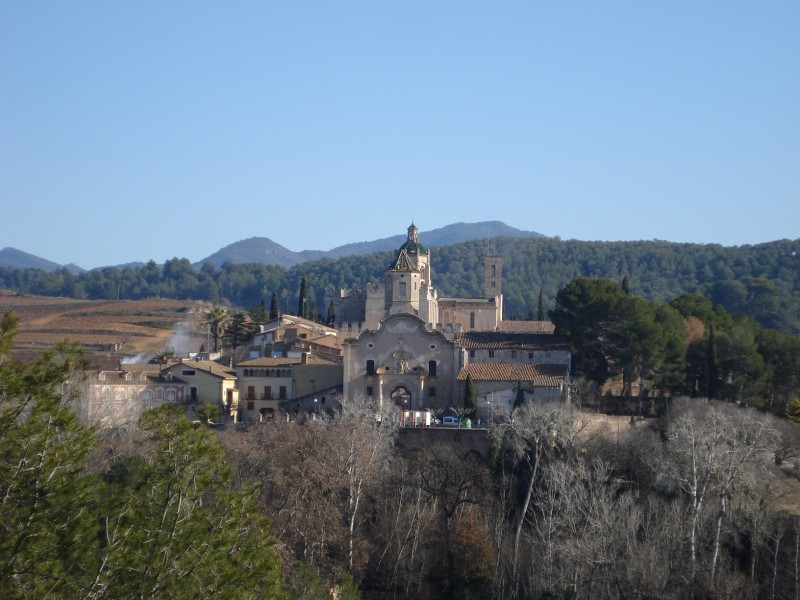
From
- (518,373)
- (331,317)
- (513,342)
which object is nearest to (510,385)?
(518,373)

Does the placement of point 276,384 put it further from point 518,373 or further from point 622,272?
point 622,272

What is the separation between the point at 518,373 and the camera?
54375 mm

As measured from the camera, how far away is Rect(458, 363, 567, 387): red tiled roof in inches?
2100

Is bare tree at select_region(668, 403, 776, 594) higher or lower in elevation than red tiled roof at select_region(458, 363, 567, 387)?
lower

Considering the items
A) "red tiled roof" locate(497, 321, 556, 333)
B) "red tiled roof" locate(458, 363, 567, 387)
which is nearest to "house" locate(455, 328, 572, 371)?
"red tiled roof" locate(458, 363, 567, 387)

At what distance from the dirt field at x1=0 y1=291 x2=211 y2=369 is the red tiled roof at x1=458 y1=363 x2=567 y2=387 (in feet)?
76.6

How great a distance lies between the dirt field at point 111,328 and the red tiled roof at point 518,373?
919 inches

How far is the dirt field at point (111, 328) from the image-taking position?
8374 cm

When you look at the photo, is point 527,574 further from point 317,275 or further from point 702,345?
point 317,275

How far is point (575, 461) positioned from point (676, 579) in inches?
352

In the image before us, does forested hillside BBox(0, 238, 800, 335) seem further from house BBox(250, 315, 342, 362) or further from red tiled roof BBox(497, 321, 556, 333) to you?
house BBox(250, 315, 342, 362)

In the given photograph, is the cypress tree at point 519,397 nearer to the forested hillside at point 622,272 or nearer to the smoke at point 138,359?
the smoke at point 138,359

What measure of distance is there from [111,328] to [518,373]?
182ft

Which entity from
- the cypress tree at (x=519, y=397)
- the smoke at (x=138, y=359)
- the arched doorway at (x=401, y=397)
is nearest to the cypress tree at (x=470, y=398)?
the cypress tree at (x=519, y=397)
